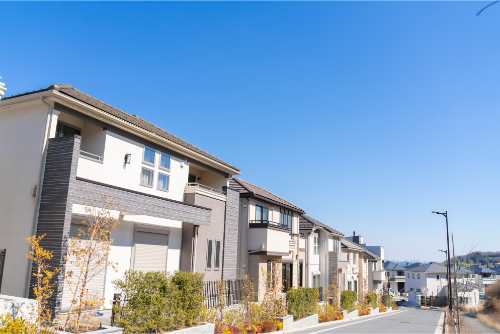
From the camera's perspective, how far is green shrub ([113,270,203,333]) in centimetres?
1035

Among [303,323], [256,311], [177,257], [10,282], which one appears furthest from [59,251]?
[303,323]

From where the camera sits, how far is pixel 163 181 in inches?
677

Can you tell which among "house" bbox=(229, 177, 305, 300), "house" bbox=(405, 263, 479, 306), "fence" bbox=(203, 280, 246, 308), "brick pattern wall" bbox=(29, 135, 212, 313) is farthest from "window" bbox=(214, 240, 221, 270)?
"house" bbox=(405, 263, 479, 306)

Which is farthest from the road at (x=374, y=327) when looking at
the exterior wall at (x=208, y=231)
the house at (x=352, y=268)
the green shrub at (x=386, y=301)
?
the green shrub at (x=386, y=301)

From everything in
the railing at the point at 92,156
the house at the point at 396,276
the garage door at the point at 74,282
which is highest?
the railing at the point at 92,156

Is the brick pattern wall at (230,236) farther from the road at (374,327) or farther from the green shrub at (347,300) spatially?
the green shrub at (347,300)

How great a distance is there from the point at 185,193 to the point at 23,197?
7585 mm

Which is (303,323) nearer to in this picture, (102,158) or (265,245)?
(265,245)

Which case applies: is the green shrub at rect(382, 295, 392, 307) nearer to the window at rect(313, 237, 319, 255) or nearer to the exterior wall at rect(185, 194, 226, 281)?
the window at rect(313, 237, 319, 255)

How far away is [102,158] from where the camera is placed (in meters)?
14.1

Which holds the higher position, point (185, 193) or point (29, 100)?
point (29, 100)

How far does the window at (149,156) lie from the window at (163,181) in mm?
823

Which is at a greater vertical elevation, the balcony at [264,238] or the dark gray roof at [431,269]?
the balcony at [264,238]

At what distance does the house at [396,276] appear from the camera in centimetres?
10919
